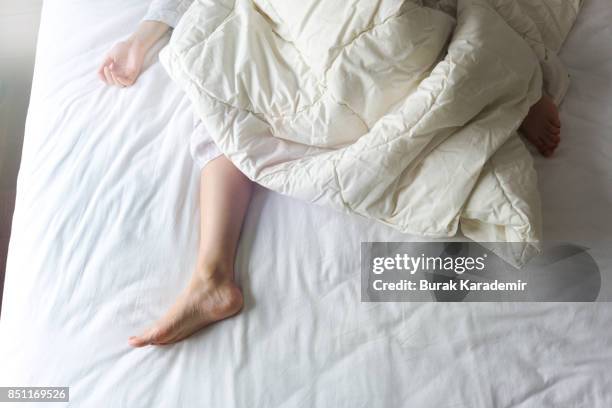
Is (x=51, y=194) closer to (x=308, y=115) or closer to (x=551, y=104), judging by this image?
(x=308, y=115)

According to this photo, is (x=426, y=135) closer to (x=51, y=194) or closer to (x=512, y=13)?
(x=512, y=13)

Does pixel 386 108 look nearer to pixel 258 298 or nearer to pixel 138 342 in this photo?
pixel 258 298

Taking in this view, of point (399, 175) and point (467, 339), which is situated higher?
point (399, 175)

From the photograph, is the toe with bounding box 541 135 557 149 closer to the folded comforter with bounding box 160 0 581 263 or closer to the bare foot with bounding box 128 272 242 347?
the folded comforter with bounding box 160 0 581 263

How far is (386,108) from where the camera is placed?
75 centimetres

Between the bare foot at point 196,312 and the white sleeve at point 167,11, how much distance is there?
1.66ft

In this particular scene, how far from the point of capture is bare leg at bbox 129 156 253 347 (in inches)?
28.4

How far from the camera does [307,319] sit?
72 cm

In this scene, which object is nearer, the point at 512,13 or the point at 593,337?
the point at 593,337

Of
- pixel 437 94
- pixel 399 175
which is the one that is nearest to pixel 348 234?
pixel 399 175

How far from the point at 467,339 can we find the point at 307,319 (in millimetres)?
204

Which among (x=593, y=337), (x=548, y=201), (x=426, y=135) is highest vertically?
(x=426, y=135)
